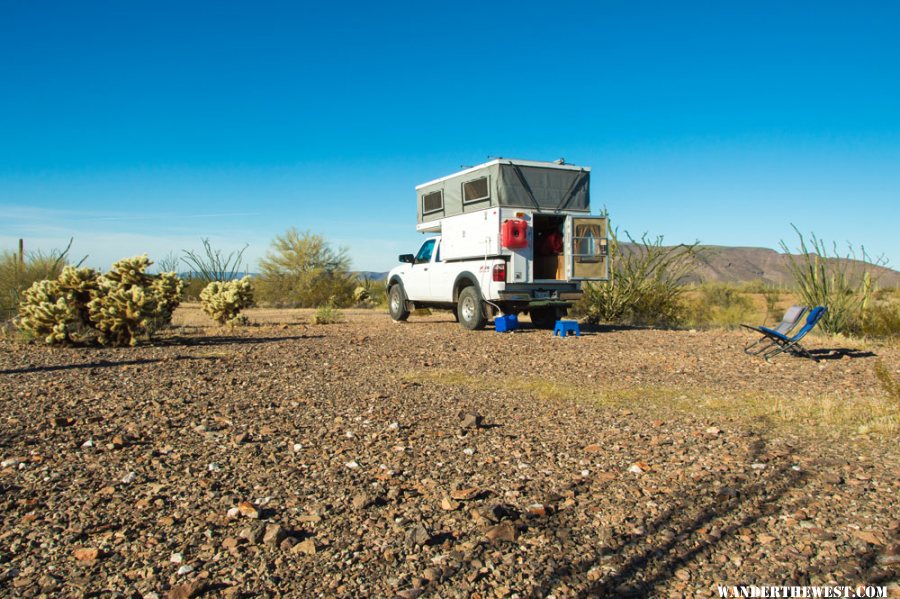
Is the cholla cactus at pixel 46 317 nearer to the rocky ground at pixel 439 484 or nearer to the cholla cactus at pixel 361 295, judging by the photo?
the rocky ground at pixel 439 484

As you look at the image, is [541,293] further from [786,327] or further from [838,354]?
[838,354]

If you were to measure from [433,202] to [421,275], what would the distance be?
171cm

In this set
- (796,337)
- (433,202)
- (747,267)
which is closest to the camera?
(796,337)

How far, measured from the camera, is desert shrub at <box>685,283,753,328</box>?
1861 centimetres

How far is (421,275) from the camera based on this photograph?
632 inches

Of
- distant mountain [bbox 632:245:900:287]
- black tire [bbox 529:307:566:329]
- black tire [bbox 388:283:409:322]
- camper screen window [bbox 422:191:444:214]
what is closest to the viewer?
black tire [bbox 529:307:566:329]

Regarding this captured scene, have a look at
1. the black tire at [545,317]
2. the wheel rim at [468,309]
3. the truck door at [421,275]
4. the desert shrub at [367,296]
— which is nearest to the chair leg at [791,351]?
the black tire at [545,317]

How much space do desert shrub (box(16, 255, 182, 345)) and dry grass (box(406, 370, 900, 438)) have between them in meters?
5.26

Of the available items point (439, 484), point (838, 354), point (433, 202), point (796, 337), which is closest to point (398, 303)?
point (433, 202)

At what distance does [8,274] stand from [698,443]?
601 inches

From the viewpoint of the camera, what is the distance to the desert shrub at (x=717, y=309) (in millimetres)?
18609

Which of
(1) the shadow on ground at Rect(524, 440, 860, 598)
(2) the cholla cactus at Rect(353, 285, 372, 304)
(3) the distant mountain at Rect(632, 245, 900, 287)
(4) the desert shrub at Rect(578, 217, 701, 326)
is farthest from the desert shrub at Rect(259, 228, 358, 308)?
(3) the distant mountain at Rect(632, 245, 900, 287)

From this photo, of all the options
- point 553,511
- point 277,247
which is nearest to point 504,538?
point 553,511

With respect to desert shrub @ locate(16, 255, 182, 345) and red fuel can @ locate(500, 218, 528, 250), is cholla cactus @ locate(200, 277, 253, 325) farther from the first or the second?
red fuel can @ locate(500, 218, 528, 250)
